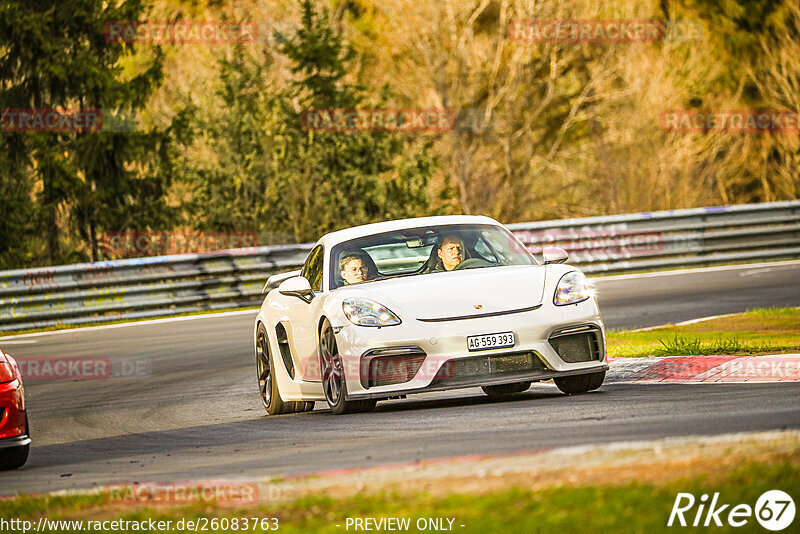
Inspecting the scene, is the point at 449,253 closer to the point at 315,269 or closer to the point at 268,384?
the point at 315,269

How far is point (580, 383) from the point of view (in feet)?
35.0

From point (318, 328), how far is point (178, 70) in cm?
3413

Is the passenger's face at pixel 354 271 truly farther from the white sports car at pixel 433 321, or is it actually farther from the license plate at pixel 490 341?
the license plate at pixel 490 341

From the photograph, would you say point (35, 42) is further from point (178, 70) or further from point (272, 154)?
point (178, 70)

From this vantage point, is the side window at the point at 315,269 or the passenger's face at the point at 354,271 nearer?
the passenger's face at the point at 354,271

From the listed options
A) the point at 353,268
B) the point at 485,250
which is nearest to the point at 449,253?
the point at 485,250

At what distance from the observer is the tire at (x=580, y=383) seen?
10.5 meters

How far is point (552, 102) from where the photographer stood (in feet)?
131

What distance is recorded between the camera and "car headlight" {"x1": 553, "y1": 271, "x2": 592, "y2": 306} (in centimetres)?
1024

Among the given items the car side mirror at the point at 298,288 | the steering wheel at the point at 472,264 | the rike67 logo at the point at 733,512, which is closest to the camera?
the rike67 logo at the point at 733,512

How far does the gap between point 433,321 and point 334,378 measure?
95 centimetres

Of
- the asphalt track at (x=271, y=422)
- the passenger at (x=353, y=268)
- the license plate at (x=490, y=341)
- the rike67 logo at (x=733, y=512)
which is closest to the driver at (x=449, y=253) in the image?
the passenger at (x=353, y=268)

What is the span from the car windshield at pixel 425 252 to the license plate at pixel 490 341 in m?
1.30

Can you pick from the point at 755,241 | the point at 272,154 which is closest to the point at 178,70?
the point at 272,154
